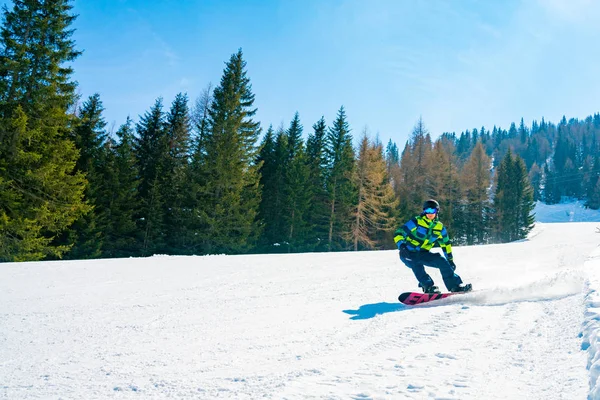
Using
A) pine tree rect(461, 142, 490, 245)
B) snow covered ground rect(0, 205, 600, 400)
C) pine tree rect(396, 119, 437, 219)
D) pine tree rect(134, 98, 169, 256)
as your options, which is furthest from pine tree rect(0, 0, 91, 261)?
pine tree rect(461, 142, 490, 245)

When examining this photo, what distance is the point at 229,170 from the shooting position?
2692cm

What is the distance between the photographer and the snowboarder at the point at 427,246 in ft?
20.8

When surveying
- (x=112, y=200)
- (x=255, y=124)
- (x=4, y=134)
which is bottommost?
(x=112, y=200)

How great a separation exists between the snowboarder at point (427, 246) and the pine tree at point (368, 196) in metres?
27.9

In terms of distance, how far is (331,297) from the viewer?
20.9ft

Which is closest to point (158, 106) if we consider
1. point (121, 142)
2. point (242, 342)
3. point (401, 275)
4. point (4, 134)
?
point (121, 142)

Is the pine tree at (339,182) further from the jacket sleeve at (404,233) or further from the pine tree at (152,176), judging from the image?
the jacket sleeve at (404,233)

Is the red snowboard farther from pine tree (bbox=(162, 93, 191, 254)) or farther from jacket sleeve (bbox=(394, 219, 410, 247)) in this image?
pine tree (bbox=(162, 93, 191, 254))

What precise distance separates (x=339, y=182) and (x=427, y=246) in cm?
3031

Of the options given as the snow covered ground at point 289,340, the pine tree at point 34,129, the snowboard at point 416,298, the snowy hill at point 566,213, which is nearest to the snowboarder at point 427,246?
the snowboard at point 416,298

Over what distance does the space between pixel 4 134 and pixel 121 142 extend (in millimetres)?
10435

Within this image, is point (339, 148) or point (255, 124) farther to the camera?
point (339, 148)

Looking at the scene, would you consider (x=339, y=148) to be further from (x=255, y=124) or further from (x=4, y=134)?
(x=4, y=134)

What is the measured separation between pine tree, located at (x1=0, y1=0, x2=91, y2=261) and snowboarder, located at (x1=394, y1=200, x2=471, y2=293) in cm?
1663
